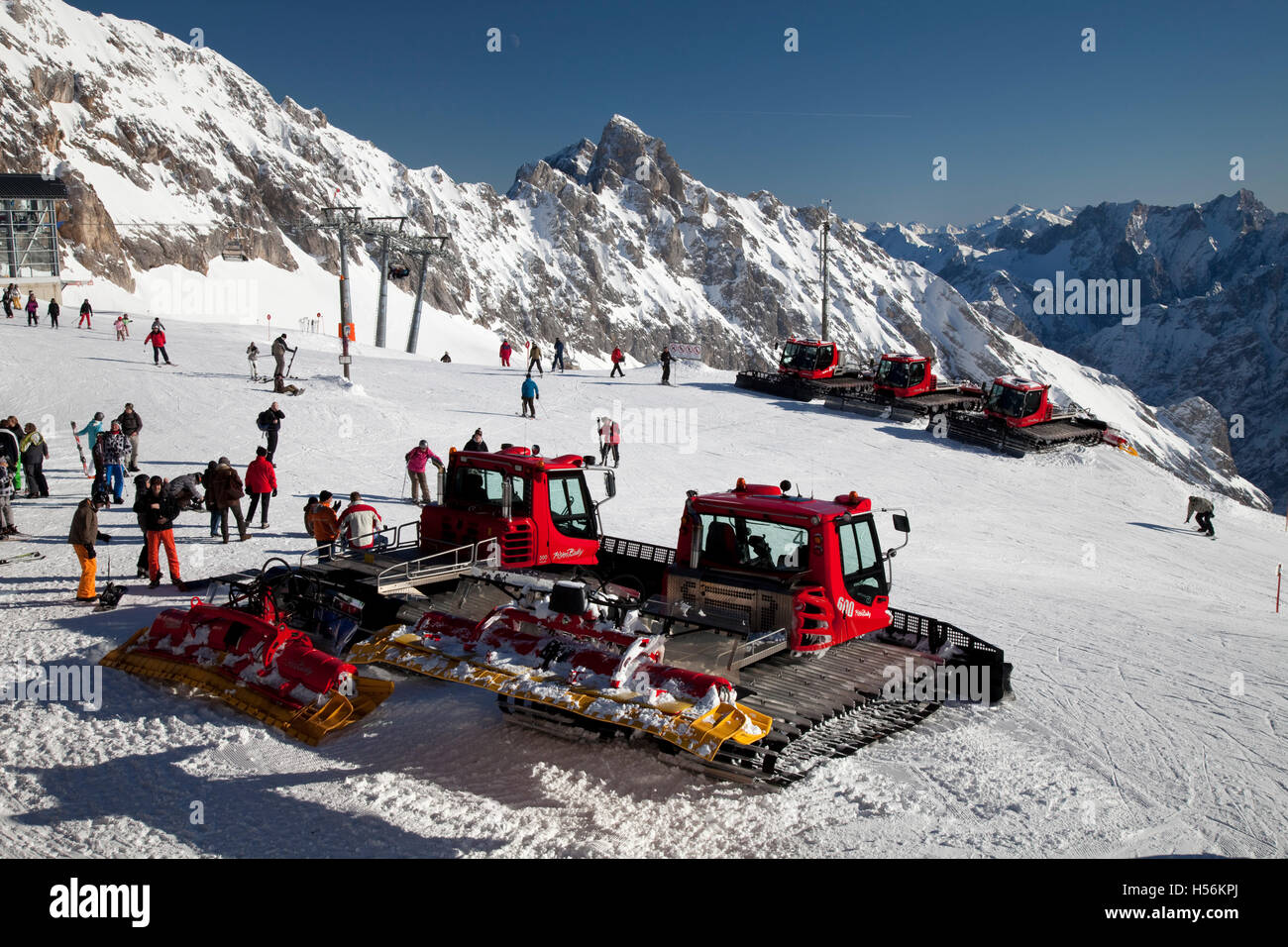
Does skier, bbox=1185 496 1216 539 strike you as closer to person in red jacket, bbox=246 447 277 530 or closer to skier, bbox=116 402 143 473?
person in red jacket, bbox=246 447 277 530

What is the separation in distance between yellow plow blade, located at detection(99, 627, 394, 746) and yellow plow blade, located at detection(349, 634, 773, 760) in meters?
0.33

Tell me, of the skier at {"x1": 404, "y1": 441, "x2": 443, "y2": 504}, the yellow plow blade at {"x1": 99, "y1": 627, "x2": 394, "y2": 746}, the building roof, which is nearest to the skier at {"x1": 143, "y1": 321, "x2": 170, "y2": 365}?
the skier at {"x1": 404, "y1": 441, "x2": 443, "y2": 504}

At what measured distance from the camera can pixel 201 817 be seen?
6.02 metres

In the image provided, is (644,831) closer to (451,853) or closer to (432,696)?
(451,853)

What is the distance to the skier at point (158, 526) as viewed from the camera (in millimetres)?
11406

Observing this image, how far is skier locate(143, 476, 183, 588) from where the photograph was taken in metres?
11.4

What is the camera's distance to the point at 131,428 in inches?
713

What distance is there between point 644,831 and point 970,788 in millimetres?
2577

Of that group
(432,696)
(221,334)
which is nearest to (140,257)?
(221,334)

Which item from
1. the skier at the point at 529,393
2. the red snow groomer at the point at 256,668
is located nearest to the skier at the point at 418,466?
the red snow groomer at the point at 256,668

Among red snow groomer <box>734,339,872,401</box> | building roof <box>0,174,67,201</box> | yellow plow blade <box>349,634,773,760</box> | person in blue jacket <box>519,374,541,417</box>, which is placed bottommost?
yellow plow blade <box>349,634,773,760</box>

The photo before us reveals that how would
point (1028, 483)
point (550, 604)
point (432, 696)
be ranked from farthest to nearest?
point (1028, 483) → point (432, 696) → point (550, 604)

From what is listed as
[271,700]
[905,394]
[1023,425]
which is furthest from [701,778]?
[905,394]

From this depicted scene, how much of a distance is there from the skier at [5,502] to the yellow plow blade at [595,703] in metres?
9.31
